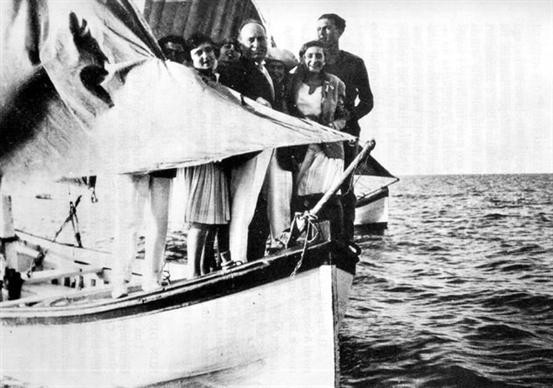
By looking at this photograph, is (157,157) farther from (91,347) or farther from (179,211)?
(91,347)

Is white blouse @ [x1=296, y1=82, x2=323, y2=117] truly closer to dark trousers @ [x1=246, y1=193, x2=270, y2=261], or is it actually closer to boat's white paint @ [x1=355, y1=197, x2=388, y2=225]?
dark trousers @ [x1=246, y1=193, x2=270, y2=261]

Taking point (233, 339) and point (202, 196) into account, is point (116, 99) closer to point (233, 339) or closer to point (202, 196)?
point (202, 196)

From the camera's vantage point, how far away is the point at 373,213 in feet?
8.81

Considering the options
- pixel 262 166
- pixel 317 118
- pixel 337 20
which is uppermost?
pixel 337 20

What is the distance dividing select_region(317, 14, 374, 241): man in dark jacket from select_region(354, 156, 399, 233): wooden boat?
0.34ft

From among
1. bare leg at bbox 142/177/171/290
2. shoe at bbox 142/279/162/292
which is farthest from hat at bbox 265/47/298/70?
shoe at bbox 142/279/162/292

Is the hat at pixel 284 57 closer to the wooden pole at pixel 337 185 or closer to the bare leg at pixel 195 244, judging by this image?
the wooden pole at pixel 337 185

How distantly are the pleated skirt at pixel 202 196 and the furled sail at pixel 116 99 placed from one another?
250 millimetres

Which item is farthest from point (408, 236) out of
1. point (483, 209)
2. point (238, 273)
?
point (238, 273)

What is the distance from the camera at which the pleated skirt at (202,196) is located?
7.36 ft

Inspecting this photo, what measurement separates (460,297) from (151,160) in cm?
148

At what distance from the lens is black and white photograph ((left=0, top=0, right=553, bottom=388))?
2.04 m

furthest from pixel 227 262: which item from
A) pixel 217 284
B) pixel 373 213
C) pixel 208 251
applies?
pixel 373 213

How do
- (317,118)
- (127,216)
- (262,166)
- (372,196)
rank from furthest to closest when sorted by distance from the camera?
(372,196), (317,118), (262,166), (127,216)
